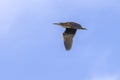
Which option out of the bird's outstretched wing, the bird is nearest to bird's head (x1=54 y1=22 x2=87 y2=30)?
the bird

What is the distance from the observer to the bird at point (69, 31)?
156 ft

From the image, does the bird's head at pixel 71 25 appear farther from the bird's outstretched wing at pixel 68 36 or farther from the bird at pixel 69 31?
the bird's outstretched wing at pixel 68 36

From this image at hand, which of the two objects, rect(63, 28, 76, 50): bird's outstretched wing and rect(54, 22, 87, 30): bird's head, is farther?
rect(63, 28, 76, 50): bird's outstretched wing

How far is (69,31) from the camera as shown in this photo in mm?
50781

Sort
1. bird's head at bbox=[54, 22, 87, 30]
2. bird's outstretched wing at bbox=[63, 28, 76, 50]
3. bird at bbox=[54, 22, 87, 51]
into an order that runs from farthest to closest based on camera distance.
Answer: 1. bird's outstretched wing at bbox=[63, 28, 76, 50]
2. bird at bbox=[54, 22, 87, 51]
3. bird's head at bbox=[54, 22, 87, 30]

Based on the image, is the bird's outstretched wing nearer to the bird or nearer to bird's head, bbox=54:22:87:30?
the bird

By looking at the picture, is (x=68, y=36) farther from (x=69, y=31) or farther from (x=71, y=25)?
(x=71, y=25)

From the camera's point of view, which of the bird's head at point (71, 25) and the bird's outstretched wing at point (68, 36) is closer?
the bird's head at point (71, 25)

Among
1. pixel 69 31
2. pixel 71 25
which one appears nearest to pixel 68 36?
pixel 69 31

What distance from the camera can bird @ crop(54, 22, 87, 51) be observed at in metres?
47.4

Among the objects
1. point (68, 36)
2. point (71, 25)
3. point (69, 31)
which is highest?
point (69, 31)

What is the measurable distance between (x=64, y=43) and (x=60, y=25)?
2686 millimetres

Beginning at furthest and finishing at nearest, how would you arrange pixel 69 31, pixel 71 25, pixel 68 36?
pixel 69 31 < pixel 68 36 < pixel 71 25

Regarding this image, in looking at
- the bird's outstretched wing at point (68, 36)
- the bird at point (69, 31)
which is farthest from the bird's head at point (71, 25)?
the bird's outstretched wing at point (68, 36)
